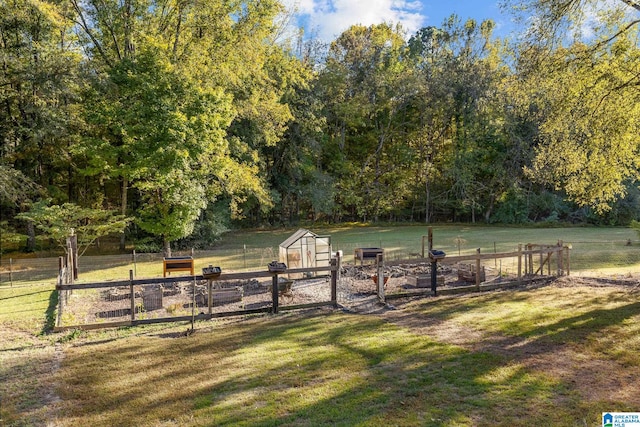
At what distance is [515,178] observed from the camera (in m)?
43.0

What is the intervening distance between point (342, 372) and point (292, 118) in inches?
1151

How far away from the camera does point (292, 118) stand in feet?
112

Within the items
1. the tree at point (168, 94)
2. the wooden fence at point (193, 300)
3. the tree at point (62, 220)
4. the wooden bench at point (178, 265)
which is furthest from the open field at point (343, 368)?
the tree at point (168, 94)

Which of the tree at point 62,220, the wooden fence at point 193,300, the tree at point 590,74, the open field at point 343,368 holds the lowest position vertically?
the open field at point 343,368

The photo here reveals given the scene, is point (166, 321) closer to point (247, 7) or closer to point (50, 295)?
point (50, 295)

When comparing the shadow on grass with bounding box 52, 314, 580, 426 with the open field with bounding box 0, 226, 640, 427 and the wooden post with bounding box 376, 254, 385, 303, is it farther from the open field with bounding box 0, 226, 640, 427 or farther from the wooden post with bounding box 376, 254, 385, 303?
the wooden post with bounding box 376, 254, 385, 303

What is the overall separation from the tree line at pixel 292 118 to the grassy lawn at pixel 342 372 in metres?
7.77

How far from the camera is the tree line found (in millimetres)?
13398

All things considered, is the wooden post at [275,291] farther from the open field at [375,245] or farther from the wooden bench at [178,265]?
the open field at [375,245]

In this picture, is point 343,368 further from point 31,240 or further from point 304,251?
point 31,240

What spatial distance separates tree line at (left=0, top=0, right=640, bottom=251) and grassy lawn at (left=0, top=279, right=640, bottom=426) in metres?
7.77

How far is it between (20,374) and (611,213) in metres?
47.0

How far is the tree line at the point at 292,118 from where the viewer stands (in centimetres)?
1340

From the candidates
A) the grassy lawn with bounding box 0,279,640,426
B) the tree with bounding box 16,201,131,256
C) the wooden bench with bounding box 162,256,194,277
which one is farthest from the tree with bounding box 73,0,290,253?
the grassy lawn with bounding box 0,279,640,426
